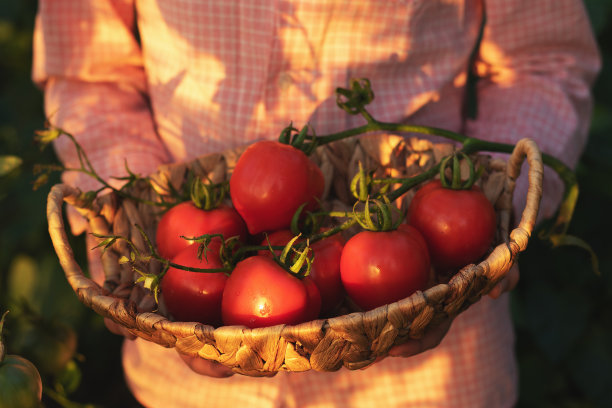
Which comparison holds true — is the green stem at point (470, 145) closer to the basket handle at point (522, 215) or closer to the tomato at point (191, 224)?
the basket handle at point (522, 215)

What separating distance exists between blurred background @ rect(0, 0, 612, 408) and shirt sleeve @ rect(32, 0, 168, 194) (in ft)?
1.26

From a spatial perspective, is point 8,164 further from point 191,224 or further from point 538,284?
point 538,284

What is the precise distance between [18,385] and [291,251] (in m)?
0.40

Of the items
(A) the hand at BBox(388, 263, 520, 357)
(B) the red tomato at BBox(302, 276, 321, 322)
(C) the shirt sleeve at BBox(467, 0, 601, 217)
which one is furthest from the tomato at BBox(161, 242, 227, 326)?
(C) the shirt sleeve at BBox(467, 0, 601, 217)

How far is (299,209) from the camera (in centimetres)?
75

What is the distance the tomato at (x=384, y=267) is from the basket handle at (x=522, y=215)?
0.08m

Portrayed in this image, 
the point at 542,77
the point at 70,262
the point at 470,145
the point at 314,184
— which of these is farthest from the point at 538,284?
the point at 70,262

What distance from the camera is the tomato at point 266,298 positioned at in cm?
66

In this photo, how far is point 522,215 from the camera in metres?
0.73

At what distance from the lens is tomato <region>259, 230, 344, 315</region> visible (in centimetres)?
75

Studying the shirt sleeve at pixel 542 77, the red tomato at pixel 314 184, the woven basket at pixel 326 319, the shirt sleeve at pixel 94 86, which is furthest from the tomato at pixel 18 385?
the shirt sleeve at pixel 542 77

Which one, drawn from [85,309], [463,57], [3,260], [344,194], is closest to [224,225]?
[344,194]

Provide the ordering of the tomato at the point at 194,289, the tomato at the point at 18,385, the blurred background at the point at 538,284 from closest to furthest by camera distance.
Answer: the tomato at the point at 18,385, the tomato at the point at 194,289, the blurred background at the point at 538,284

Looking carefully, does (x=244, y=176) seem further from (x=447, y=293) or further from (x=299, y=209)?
(x=447, y=293)
